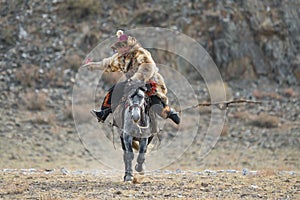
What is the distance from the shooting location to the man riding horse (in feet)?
40.8

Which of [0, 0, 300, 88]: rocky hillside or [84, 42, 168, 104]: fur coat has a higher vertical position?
[0, 0, 300, 88]: rocky hillside

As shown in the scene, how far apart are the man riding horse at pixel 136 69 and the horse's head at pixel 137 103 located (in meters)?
0.25

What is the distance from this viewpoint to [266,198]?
34.0ft

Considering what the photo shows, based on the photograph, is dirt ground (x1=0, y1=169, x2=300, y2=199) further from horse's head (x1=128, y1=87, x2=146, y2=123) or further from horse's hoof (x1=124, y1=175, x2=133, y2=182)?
horse's head (x1=128, y1=87, x2=146, y2=123)

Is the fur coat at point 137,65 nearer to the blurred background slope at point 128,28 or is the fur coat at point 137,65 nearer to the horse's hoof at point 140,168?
the horse's hoof at point 140,168

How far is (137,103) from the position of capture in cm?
1202

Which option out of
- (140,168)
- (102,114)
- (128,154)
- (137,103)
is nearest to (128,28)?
(102,114)

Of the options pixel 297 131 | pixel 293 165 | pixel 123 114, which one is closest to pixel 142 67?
pixel 123 114

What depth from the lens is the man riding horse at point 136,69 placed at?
12.4m

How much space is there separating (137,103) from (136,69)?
2.59ft

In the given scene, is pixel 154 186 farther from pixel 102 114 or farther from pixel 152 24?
pixel 152 24

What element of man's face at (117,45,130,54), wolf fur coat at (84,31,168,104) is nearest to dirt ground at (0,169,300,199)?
wolf fur coat at (84,31,168,104)

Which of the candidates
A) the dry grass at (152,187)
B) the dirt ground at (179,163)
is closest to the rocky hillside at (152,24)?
the dirt ground at (179,163)

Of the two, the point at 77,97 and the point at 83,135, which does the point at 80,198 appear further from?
the point at 77,97
